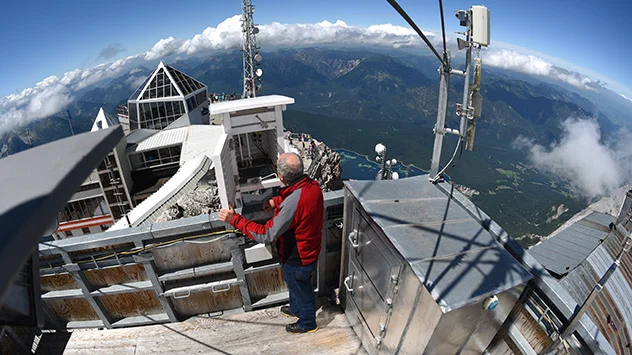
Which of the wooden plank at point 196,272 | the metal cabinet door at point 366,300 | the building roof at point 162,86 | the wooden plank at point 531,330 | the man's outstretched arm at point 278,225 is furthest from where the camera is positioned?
the building roof at point 162,86

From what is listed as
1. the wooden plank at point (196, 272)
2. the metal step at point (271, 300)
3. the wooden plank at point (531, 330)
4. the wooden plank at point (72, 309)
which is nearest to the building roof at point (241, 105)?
the wooden plank at point (196, 272)

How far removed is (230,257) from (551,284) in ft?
13.5

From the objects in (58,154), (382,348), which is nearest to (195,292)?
(382,348)

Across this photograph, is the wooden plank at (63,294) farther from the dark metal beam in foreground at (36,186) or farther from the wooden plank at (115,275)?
the dark metal beam in foreground at (36,186)

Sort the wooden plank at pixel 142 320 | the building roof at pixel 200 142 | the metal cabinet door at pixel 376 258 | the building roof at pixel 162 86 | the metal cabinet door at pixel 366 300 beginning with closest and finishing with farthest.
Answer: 1. the metal cabinet door at pixel 376 258
2. the metal cabinet door at pixel 366 300
3. the wooden plank at pixel 142 320
4. the building roof at pixel 200 142
5. the building roof at pixel 162 86

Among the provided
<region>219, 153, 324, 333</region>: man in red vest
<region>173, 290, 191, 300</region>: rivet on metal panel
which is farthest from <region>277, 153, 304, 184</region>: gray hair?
<region>173, 290, 191, 300</region>: rivet on metal panel

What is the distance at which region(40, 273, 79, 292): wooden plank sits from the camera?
4.48m

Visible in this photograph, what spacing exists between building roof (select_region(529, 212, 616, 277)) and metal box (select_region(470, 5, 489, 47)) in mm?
4768

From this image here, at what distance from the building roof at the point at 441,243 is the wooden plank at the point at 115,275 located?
3523 millimetres

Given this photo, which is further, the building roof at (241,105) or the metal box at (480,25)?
the building roof at (241,105)

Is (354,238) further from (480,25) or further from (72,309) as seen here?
(72,309)

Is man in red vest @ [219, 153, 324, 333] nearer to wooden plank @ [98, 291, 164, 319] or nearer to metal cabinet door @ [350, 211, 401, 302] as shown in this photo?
metal cabinet door @ [350, 211, 401, 302]

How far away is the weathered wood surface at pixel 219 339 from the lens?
4586 millimetres

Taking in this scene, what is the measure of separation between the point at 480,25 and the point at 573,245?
6794 mm
